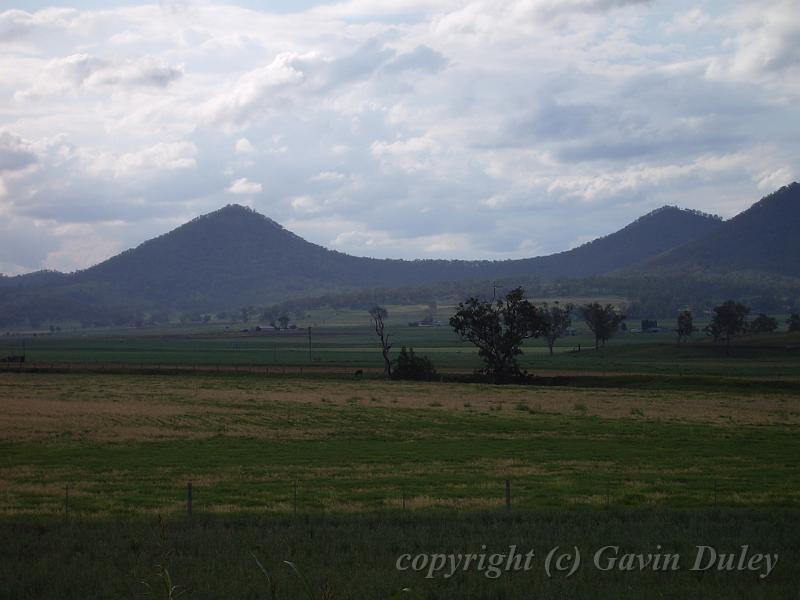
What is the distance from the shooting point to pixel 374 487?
2792 cm

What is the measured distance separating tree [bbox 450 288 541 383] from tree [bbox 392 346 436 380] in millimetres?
6500

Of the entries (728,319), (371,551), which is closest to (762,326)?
(728,319)

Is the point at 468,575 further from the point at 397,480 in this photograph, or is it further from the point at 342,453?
the point at 342,453

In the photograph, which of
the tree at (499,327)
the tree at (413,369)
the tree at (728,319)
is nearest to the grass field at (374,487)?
the tree at (413,369)

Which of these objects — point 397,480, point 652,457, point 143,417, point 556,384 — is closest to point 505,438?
point 652,457

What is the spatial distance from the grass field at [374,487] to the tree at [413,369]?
27464 mm

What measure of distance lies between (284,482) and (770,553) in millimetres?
16224

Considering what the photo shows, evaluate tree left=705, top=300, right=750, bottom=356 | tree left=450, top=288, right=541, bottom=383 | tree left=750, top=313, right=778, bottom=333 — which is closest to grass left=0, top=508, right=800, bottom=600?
tree left=450, top=288, right=541, bottom=383

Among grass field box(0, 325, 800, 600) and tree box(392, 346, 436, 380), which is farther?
tree box(392, 346, 436, 380)

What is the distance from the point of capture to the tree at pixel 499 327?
100m

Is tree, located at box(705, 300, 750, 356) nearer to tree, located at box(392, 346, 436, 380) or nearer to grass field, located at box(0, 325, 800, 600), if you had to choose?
tree, located at box(392, 346, 436, 380)

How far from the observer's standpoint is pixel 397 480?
2936cm

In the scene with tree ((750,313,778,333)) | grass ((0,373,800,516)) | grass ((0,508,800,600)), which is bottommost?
grass ((0,373,800,516))

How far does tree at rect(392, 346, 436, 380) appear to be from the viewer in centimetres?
9681
